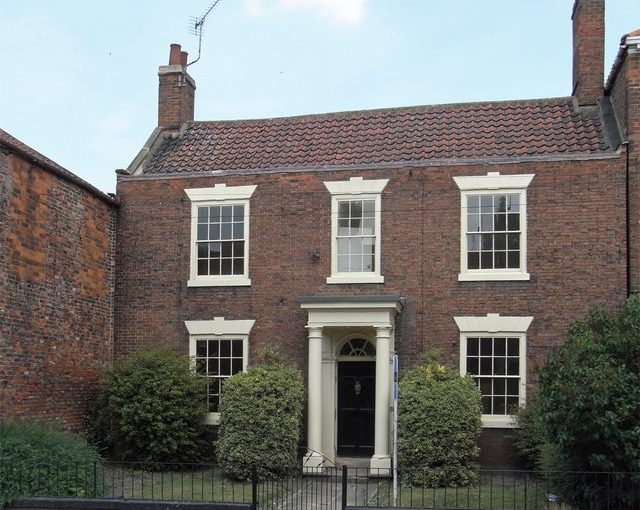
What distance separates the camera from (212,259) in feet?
64.7

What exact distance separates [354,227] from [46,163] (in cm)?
633

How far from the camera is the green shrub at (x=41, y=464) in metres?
13.7

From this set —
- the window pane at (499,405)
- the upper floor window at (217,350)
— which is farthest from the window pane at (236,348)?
the window pane at (499,405)

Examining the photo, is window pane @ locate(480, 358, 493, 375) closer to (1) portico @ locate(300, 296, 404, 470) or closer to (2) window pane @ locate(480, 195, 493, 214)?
(1) portico @ locate(300, 296, 404, 470)

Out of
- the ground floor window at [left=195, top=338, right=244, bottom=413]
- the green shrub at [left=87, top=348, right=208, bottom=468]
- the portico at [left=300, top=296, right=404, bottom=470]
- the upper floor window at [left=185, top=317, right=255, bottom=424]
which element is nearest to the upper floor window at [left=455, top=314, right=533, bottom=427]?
the portico at [left=300, top=296, right=404, bottom=470]

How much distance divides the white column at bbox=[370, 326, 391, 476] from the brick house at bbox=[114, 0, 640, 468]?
0.03m

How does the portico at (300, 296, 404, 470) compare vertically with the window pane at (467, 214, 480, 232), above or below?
below

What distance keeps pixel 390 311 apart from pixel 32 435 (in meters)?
7.00

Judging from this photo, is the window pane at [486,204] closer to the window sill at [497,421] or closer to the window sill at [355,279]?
the window sill at [355,279]

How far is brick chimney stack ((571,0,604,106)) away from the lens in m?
20.2

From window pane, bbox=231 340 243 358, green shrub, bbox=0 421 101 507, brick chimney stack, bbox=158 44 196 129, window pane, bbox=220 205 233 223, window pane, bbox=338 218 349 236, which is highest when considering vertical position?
brick chimney stack, bbox=158 44 196 129

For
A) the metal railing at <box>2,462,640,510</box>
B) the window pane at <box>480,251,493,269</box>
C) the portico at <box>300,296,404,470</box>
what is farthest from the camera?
the window pane at <box>480,251,493,269</box>

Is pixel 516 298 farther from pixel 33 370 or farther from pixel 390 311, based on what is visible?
pixel 33 370

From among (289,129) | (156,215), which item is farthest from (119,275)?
(289,129)
